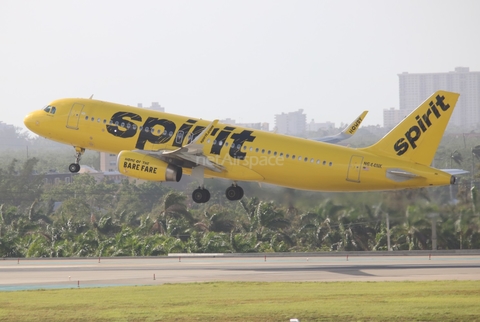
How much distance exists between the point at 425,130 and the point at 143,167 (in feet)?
60.6

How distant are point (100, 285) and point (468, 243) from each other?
36.5m

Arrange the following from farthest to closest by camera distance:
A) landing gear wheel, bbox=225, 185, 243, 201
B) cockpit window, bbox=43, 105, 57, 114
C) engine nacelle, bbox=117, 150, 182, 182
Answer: cockpit window, bbox=43, 105, 57, 114 < landing gear wheel, bbox=225, 185, 243, 201 < engine nacelle, bbox=117, 150, 182, 182

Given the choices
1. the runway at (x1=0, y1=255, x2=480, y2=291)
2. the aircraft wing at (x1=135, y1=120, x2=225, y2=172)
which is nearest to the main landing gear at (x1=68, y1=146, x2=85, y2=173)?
the aircraft wing at (x1=135, y1=120, x2=225, y2=172)

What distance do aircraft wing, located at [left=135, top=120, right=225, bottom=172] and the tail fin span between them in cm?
1207

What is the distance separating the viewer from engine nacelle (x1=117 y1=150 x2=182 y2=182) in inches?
2498

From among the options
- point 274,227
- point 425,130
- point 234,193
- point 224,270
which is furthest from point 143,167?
point 274,227

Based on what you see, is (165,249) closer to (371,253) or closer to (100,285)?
(371,253)

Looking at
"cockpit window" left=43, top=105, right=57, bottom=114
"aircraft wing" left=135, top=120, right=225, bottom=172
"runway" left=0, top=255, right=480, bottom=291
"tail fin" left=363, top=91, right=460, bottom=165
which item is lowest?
"runway" left=0, top=255, right=480, bottom=291

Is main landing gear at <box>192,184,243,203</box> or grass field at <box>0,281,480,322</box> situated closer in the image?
grass field at <box>0,281,480,322</box>

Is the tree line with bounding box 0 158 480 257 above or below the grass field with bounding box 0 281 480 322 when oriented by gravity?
above

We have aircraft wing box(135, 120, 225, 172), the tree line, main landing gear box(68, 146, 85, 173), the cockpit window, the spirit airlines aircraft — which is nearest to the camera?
the spirit airlines aircraft

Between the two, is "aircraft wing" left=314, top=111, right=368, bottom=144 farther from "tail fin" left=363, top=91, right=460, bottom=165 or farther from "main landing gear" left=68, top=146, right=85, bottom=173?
"main landing gear" left=68, top=146, right=85, bottom=173

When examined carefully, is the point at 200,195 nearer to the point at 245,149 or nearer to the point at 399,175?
the point at 245,149

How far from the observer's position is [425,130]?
60344 millimetres
